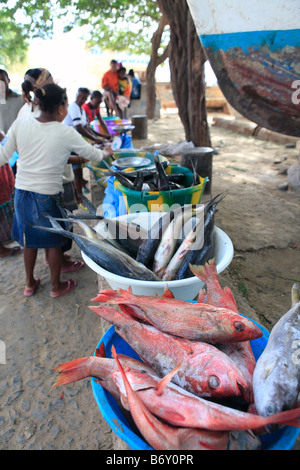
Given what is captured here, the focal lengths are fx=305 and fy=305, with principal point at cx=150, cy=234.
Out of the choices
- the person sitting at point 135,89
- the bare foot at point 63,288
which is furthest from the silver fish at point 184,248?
the person sitting at point 135,89

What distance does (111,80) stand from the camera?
1079 centimetres

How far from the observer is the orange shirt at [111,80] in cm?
1067

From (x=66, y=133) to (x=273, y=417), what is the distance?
288 centimetres

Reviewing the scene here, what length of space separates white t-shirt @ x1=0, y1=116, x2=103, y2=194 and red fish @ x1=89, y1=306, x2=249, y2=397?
216 centimetres

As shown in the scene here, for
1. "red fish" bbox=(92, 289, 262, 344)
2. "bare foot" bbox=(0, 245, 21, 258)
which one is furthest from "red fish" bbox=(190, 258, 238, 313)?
"bare foot" bbox=(0, 245, 21, 258)

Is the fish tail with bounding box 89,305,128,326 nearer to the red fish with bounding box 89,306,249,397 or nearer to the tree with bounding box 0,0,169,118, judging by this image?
the red fish with bounding box 89,306,249,397

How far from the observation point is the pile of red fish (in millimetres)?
929

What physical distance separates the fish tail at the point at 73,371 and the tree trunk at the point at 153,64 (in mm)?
13875

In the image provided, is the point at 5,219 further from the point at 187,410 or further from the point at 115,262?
the point at 187,410

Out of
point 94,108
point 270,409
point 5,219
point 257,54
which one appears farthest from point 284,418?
point 94,108

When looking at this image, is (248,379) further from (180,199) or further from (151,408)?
(180,199)

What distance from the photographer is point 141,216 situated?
2264mm

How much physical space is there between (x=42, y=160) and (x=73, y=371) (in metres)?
2.42

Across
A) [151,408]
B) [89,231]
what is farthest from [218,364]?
[89,231]
